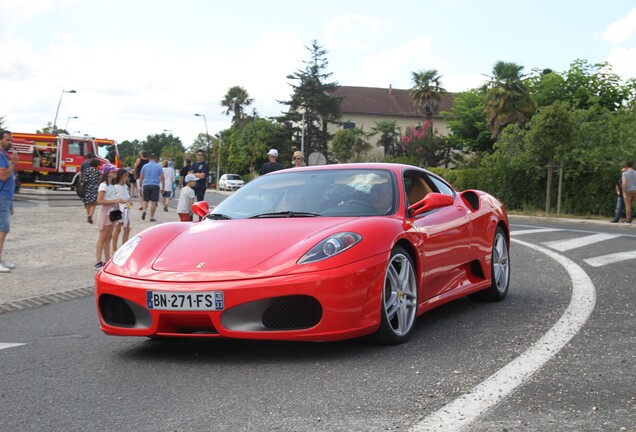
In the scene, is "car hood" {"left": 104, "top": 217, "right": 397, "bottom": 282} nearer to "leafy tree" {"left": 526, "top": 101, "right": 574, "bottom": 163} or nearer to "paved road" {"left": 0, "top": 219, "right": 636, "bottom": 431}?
"paved road" {"left": 0, "top": 219, "right": 636, "bottom": 431}

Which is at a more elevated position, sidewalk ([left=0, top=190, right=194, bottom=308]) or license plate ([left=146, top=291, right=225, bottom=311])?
license plate ([left=146, top=291, right=225, bottom=311])

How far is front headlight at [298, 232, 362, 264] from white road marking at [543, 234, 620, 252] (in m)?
8.67

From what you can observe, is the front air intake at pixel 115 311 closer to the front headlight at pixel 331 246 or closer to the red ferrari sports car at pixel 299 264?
the red ferrari sports car at pixel 299 264

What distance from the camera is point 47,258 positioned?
11.7 meters

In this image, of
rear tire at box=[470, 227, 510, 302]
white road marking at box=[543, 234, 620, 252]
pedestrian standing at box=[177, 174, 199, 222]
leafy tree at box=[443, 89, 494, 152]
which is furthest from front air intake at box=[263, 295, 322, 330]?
leafy tree at box=[443, 89, 494, 152]

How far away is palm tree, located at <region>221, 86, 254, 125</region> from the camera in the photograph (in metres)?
115

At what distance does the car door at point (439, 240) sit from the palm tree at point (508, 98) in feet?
158

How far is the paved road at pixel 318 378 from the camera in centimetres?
350

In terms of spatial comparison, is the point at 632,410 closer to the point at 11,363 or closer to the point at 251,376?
the point at 251,376

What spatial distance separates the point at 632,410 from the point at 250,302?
6.96ft

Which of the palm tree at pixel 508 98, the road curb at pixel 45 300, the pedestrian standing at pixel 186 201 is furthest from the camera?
the palm tree at pixel 508 98

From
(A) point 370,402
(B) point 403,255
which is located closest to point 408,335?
(B) point 403,255

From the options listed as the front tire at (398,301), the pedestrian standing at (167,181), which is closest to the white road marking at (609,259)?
the front tire at (398,301)

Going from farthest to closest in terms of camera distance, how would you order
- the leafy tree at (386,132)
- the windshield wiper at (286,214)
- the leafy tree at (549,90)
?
1. the leafy tree at (386,132)
2. the leafy tree at (549,90)
3. the windshield wiper at (286,214)
